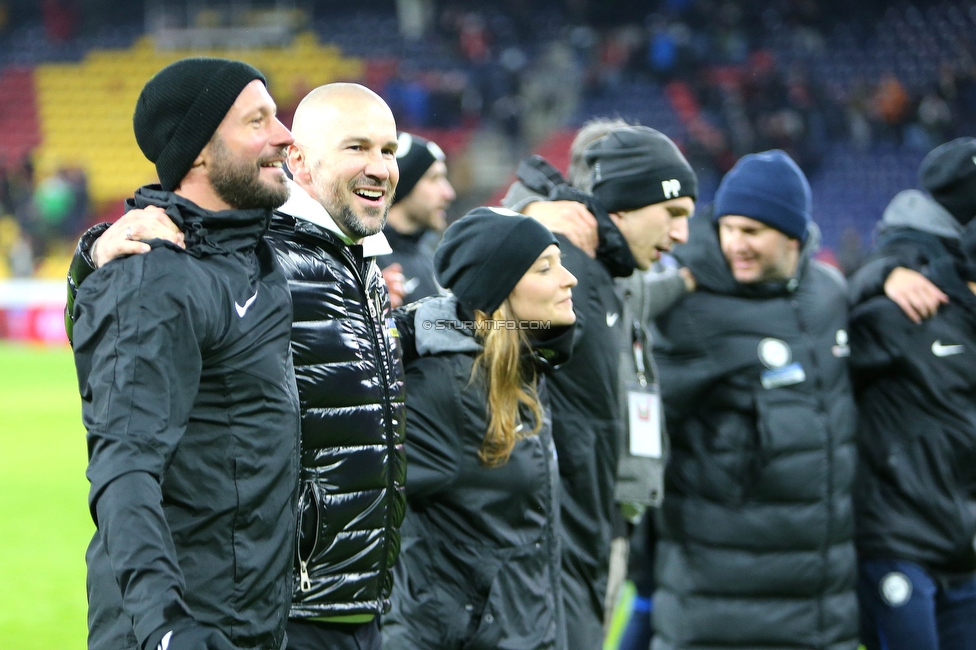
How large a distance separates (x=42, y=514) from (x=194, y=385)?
265 inches

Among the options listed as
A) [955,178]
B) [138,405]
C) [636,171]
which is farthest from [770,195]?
[138,405]

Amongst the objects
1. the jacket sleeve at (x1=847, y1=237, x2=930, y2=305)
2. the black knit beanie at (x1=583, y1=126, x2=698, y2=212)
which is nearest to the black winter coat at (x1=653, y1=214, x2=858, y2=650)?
the jacket sleeve at (x1=847, y1=237, x2=930, y2=305)

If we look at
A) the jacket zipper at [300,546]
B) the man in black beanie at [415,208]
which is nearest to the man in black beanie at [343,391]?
the jacket zipper at [300,546]

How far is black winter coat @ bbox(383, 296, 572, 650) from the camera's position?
2930 mm

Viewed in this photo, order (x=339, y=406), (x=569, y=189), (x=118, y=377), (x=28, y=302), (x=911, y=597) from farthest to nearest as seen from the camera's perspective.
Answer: (x=28, y=302) < (x=911, y=597) < (x=569, y=189) < (x=339, y=406) < (x=118, y=377)

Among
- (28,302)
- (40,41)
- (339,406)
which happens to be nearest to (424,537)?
(339,406)

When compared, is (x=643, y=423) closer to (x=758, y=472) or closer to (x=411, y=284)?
(x=758, y=472)

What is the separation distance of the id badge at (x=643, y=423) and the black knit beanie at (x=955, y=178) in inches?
58.4

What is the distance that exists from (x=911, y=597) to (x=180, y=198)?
2.99 metres

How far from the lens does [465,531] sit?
2.99m

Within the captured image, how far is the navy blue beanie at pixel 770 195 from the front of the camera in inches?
159

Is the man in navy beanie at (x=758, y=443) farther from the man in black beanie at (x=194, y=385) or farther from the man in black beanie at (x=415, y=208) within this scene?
the man in black beanie at (x=194, y=385)

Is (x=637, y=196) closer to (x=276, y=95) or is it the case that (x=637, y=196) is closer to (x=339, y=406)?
(x=339, y=406)

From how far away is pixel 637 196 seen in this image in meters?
3.87
